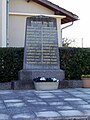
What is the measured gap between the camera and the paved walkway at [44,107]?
6703 mm

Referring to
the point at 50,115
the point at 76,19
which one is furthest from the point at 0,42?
the point at 50,115

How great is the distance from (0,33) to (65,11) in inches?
211

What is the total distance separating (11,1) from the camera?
1867cm

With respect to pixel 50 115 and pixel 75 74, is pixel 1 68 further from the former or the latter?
pixel 50 115

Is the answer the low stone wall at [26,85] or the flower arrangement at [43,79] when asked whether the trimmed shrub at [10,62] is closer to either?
the low stone wall at [26,85]

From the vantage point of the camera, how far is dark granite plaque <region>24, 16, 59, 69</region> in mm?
12219

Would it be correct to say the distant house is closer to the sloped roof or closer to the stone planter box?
the sloped roof

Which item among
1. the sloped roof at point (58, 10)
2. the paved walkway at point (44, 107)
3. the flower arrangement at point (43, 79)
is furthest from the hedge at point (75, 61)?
the sloped roof at point (58, 10)


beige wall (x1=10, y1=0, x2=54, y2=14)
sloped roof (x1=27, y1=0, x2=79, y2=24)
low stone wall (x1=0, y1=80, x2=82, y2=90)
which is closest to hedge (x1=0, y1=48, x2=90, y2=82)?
low stone wall (x1=0, y1=80, x2=82, y2=90)

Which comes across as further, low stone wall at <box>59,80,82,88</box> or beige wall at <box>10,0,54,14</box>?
beige wall at <box>10,0,54,14</box>

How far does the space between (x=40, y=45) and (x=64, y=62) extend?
161 centimetres

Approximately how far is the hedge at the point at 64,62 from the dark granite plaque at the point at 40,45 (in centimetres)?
93

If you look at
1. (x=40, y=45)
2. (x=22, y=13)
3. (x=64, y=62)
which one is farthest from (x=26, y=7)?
(x=40, y=45)

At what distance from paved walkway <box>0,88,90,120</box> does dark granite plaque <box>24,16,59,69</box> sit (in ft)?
8.55
